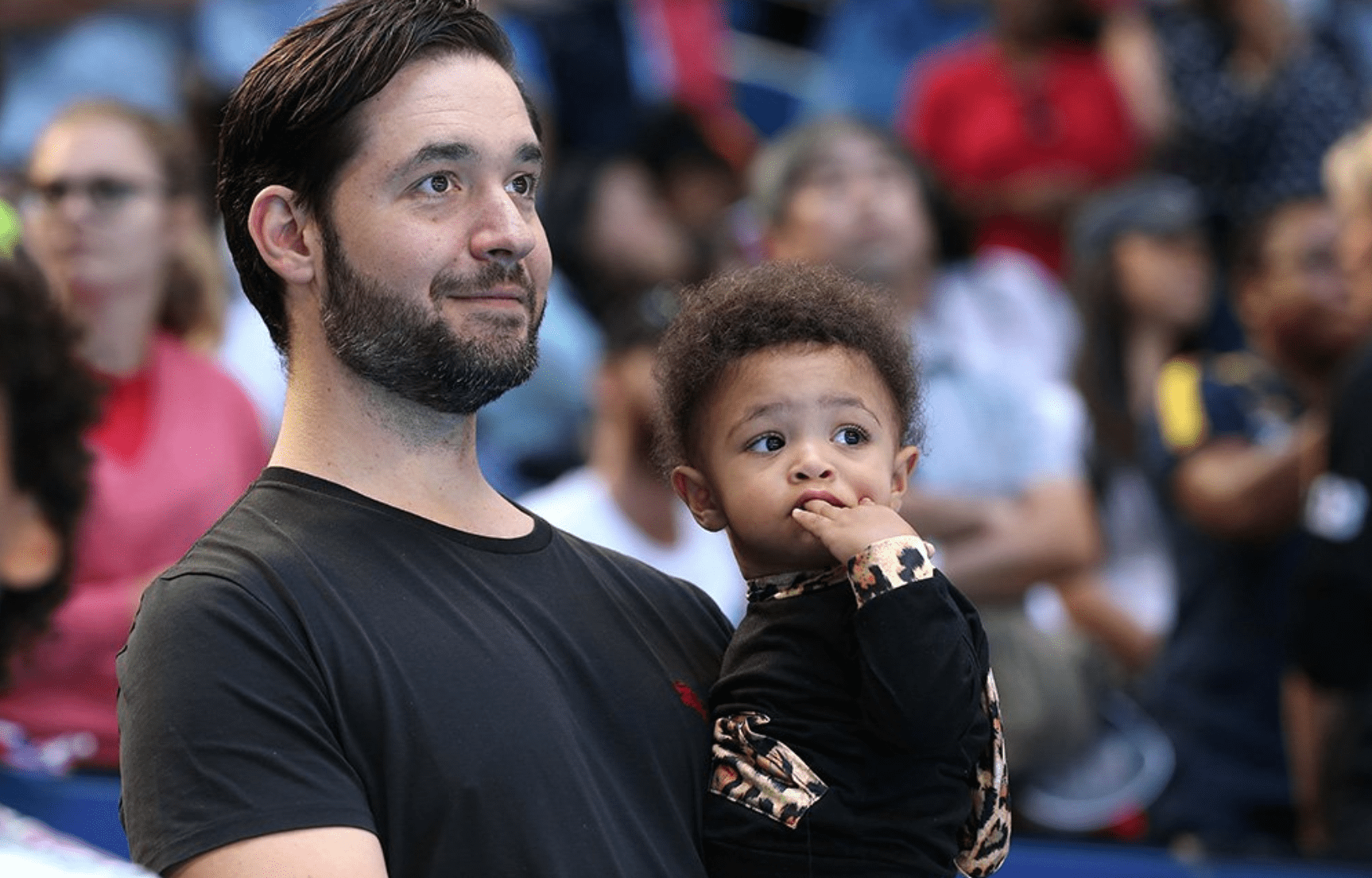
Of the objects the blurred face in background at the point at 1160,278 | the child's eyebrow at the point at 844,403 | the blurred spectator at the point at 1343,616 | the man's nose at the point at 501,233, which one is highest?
the blurred face in background at the point at 1160,278

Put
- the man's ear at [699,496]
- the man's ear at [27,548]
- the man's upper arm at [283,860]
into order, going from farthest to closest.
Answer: the man's ear at [27,548] → the man's ear at [699,496] → the man's upper arm at [283,860]

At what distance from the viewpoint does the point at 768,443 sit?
9.05 feet

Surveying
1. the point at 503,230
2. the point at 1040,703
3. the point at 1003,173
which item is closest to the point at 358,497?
Answer: the point at 503,230

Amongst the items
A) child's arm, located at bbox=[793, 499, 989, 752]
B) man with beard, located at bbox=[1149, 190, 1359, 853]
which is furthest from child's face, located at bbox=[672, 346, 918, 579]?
man with beard, located at bbox=[1149, 190, 1359, 853]

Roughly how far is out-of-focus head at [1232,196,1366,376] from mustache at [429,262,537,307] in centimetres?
357

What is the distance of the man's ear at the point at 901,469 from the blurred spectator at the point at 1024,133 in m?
5.09

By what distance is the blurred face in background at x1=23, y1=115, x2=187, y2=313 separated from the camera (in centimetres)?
520

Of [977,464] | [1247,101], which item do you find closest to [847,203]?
[977,464]

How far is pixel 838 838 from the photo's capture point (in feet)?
8.39

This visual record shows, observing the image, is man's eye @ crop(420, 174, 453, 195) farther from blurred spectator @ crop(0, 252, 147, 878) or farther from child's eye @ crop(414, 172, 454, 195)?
blurred spectator @ crop(0, 252, 147, 878)

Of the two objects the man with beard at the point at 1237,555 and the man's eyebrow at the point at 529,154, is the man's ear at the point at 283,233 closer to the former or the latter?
the man's eyebrow at the point at 529,154

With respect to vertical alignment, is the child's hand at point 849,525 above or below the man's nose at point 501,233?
below

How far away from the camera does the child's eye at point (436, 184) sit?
2.57 meters

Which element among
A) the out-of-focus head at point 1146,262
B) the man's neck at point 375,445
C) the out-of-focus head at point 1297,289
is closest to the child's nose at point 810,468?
the man's neck at point 375,445
